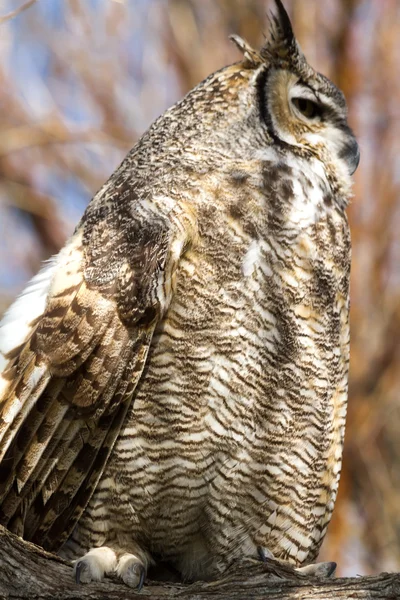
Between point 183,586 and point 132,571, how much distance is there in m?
0.16

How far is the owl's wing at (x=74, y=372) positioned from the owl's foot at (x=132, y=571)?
0.15 meters

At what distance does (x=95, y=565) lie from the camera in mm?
2012

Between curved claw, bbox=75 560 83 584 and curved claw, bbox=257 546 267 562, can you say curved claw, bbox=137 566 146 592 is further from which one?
curved claw, bbox=257 546 267 562

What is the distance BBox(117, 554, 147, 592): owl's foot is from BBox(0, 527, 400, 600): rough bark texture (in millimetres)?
29

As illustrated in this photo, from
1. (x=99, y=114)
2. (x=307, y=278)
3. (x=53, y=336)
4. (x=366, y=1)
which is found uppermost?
(x=366, y=1)

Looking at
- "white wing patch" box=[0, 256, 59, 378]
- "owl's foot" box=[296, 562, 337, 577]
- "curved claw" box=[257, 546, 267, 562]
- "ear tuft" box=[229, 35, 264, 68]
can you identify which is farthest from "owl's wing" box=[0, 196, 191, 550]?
"ear tuft" box=[229, 35, 264, 68]

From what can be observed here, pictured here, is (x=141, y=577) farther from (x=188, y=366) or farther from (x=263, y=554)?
(x=188, y=366)

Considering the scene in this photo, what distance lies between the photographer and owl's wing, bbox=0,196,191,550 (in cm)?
197

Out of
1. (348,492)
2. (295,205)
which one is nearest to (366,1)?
(348,492)

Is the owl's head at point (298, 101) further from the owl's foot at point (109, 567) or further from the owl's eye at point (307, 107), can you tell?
the owl's foot at point (109, 567)

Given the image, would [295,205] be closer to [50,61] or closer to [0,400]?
[0,400]

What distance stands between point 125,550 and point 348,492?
2.94 m

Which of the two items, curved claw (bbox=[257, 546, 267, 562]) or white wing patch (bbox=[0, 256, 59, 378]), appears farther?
curved claw (bbox=[257, 546, 267, 562])

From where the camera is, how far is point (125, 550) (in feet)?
7.14
